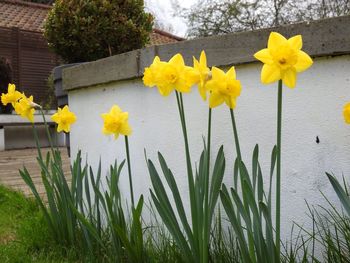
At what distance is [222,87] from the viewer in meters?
1.14

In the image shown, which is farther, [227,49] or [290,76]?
[227,49]

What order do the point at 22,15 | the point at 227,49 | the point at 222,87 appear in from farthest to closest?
the point at 22,15, the point at 227,49, the point at 222,87

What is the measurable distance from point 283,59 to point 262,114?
2.19ft

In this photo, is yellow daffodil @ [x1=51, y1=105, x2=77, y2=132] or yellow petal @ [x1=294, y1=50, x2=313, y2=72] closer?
yellow petal @ [x1=294, y1=50, x2=313, y2=72]

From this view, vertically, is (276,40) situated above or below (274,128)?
above

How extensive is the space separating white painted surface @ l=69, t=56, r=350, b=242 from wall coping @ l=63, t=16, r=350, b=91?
49mm

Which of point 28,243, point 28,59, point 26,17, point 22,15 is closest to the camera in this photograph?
point 28,243

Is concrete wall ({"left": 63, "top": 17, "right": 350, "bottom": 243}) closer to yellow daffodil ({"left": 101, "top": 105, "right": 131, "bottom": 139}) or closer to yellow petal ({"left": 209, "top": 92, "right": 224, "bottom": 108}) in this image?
yellow daffodil ({"left": 101, "top": 105, "right": 131, "bottom": 139})

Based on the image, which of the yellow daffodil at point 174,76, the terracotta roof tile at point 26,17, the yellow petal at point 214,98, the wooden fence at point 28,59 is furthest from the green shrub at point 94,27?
the wooden fence at point 28,59

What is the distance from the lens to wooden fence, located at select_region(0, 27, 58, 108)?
1071cm

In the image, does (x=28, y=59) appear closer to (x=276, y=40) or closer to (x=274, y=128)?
(x=274, y=128)

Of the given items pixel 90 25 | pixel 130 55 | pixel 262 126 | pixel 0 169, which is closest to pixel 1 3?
pixel 0 169

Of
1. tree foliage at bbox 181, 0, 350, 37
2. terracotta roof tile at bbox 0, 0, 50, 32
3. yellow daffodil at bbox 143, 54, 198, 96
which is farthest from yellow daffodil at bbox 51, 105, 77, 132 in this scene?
terracotta roof tile at bbox 0, 0, 50, 32

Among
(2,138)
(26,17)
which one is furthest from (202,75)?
(26,17)
